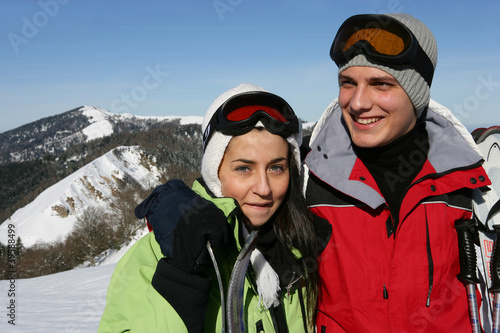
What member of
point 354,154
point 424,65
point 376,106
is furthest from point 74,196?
point 424,65

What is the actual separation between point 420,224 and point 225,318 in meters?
1.34

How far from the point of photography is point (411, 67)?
2.41 m

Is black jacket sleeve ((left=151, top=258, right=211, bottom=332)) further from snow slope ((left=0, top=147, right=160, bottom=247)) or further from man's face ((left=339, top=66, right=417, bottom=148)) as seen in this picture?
snow slope ((left=0, top=147, right=160, bottom=247))

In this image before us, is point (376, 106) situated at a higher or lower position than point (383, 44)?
lower

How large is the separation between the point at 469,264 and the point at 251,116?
1.64 meters

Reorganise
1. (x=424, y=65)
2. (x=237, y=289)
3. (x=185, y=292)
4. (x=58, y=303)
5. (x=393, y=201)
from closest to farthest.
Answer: (x=185, y=292)
(x=237, y=289)
(x=424, y=65)
(x=393, y=201)
(x=58, y=303)

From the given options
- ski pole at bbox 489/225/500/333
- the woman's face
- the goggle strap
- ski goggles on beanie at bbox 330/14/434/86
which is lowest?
ski pole at bbox 489/225/500/333

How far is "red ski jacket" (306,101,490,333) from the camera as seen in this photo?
7.82 feet

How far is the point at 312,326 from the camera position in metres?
2.65

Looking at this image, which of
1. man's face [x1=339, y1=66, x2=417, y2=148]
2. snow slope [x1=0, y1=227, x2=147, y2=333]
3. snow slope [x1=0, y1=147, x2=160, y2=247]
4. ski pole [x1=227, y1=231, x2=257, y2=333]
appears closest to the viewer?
ski pole [x1=227, y1=231, x2=257, y2=333]

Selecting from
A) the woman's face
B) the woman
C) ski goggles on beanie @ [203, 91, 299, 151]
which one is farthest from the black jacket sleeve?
ski goggles on beanie @ [203, 91, 299, 151]

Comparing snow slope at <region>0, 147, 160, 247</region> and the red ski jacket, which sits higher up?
snow slope at <region>0, 147, 160, 247</region>

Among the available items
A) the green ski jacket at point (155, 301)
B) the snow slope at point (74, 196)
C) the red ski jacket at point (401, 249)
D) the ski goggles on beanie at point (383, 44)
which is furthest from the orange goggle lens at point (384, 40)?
the snow slope at point (74, 196)

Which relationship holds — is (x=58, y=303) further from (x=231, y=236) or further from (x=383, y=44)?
(x=383, y=44)
